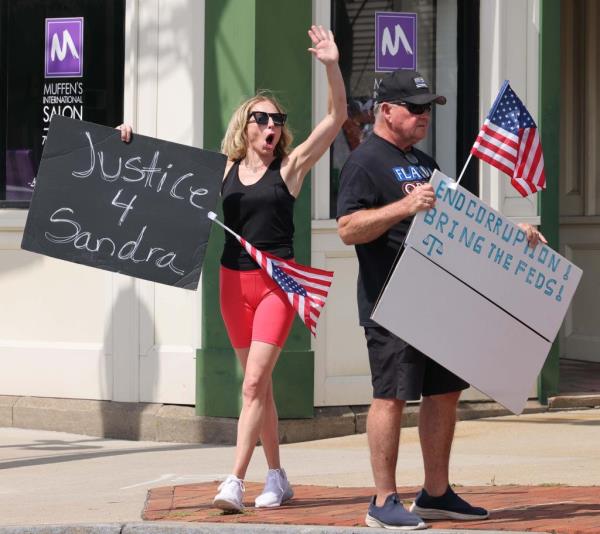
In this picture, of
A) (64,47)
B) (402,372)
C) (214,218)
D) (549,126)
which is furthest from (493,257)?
(64,47)

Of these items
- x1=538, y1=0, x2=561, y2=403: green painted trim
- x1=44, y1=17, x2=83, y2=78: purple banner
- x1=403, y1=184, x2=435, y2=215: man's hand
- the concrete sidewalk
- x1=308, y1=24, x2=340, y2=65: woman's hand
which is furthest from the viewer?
x1=538, y1=0, x2=561, y2=403: green painted trim

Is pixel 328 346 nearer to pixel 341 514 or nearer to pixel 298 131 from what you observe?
pixel 298 131

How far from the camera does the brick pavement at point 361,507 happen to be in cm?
597

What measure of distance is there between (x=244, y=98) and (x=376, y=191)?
3.31 meters

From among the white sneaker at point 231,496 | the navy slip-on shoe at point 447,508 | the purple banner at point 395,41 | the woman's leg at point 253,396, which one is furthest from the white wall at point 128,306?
the navy slip-on shoe at point 447,508

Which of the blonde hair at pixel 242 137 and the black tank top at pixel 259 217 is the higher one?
the blonde hair at pixel 242 137

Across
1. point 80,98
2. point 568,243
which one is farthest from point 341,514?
point 568,243

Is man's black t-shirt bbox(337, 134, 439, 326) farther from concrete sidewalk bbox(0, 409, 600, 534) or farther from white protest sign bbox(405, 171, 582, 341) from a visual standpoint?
concrete sidewalk bbox(0, 409, 600, 534)

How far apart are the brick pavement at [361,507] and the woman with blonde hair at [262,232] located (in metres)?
0.19

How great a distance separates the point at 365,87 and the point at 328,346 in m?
1.80

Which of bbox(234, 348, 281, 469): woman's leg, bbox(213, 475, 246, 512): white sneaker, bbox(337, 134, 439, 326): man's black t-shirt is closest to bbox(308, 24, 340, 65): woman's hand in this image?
bbox(337, 134, 439, 326): man's black t-shirt

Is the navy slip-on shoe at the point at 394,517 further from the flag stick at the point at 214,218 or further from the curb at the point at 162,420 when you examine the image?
the curb at the point at 162,420

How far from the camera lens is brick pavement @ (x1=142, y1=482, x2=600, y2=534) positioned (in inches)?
235

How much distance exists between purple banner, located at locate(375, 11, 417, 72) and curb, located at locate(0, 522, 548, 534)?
462cm
